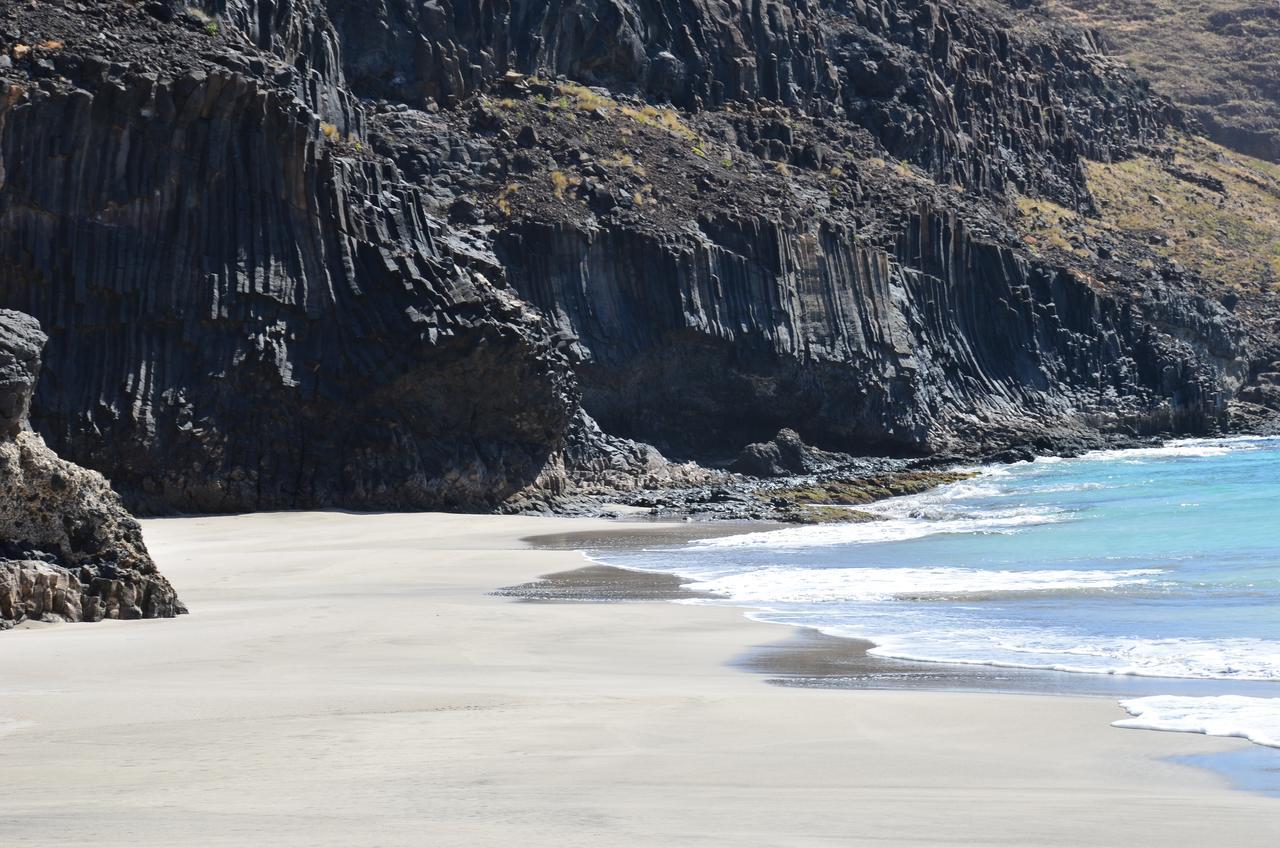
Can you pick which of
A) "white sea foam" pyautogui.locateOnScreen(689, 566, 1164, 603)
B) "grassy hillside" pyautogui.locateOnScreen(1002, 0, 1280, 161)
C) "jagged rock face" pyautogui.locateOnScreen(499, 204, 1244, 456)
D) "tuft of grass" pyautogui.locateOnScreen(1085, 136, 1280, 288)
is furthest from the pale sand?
"grassy hillside" pyautogui.locateOnScreen(1002, 0, 1280, 161)

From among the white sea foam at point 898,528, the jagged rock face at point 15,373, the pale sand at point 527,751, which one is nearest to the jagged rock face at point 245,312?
the white sea foam at point 898,528

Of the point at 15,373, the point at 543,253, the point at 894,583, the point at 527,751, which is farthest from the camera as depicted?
the point at 543,253

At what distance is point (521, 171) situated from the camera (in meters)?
49.5

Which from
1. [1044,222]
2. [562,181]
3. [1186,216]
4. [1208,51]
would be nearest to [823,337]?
[562,181]

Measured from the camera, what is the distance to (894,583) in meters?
18.3

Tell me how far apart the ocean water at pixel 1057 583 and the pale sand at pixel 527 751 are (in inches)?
59.2

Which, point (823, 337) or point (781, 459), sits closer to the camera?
point (781, 459)

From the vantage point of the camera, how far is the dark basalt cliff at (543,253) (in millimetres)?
30188

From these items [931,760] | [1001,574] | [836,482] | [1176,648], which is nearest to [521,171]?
[836,482]

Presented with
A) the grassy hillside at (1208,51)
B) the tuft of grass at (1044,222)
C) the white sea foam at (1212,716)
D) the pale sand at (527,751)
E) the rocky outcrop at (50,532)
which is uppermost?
the grassy hillside at (1208,51)

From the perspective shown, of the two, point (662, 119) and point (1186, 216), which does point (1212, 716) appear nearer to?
point (662, 119)

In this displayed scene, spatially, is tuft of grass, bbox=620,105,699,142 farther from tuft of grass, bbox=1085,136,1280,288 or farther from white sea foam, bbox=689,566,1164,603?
white sea foam, bbox=689,566,1164,603

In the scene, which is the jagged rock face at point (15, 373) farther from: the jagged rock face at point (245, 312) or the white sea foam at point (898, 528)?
the jagged rock face at point (245, 312)

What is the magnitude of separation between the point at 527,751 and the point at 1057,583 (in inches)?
469
